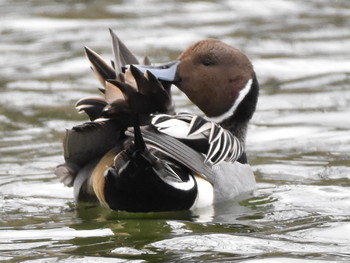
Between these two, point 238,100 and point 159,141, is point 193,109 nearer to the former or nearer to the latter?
point 238,100

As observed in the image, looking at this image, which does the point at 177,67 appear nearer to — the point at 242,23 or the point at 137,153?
the point at 137,153

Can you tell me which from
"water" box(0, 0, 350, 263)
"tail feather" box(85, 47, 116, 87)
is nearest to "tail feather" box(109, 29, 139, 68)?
"tail feather" box(85, 47, 116, 87)

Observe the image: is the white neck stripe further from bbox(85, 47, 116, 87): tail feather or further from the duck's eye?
bbox(85, 47, 116, 87): tail feather

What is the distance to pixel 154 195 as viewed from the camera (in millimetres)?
6285

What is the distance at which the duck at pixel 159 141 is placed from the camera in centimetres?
618

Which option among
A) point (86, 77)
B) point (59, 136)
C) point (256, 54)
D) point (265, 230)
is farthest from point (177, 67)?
point (256, 54)

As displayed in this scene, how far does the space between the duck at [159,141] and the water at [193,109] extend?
161 millimetres

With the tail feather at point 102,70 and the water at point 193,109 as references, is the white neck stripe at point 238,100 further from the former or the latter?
the tail feather at point 102,70

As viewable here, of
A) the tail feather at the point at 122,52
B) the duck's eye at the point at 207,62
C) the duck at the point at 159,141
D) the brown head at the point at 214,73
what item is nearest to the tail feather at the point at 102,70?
the duck at the point at 159,141

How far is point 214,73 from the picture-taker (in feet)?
23.9

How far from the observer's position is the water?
230 inches

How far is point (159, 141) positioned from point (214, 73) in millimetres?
1170

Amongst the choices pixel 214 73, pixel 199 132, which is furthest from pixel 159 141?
pixel 214 73

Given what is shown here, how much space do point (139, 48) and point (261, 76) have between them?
6.31 feet
